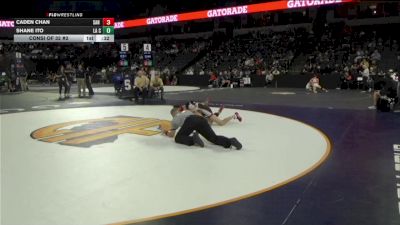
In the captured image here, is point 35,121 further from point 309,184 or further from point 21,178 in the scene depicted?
point 309,184

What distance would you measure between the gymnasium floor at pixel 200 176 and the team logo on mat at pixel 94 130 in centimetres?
2

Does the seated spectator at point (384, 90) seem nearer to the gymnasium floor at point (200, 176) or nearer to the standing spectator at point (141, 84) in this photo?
the gymnasium floor at point (200, 176)

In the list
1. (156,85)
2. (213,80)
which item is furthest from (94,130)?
(213,80)

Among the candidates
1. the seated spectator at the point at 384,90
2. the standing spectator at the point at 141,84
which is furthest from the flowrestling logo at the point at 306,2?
the standing spectator at the point at 141,84

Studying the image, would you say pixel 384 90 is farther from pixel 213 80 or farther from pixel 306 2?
pixel 306 2

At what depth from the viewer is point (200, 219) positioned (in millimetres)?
3631

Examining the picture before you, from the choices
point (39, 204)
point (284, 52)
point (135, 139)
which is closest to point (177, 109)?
point (135, 139)

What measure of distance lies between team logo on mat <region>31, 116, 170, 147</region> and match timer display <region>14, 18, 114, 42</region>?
38.4ft

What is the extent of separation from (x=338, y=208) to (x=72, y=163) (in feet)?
12.3

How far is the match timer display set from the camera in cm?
2044

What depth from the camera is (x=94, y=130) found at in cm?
864

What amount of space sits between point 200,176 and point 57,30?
1800 cm

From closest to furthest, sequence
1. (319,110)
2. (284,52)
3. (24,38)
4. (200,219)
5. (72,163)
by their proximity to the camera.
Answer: (200,219) < (72,163) < (319,110) < (24,38) < (284,52)

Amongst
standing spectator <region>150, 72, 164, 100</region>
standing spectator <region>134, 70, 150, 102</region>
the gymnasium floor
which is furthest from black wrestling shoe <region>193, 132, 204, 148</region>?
standing spectator <region>150, 72, 164, 100</region>
